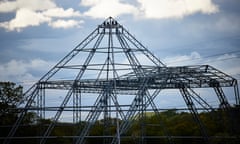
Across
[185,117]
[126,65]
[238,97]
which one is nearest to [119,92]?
[126,65]

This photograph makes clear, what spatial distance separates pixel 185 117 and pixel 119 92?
22545 millimetres

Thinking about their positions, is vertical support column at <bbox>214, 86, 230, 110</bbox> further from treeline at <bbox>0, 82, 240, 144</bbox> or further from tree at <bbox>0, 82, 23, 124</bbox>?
tree at <bbox>0, 82, 23, 124</bbox>

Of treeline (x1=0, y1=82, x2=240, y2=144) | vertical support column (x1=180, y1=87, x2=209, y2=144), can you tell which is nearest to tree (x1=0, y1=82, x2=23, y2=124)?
treeline (x1=0, y1=82, x2=240, y2=144)

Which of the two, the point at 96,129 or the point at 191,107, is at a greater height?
the point at 191,107

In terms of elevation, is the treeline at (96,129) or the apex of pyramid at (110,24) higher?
the apex of pyramid at (110,24)

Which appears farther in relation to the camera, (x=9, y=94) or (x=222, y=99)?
(x=9, y=94)

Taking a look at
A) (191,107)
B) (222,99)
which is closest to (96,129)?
(191,107)

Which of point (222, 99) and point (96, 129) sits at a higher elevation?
point (222, 99)

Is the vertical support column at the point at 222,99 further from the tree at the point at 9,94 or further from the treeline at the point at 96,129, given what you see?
the tree at the point at 9,94

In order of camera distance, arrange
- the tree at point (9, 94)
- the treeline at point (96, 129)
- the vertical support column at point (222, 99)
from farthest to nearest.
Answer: the tree at point (9, 94) → the treeline at point (96, 129) → the vertical support column at point (222, 99)

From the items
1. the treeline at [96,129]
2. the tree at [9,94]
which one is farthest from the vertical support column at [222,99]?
the tree at [9,94]

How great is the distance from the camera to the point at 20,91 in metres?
51.4

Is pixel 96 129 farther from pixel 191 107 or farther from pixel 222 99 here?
pixel 222 99

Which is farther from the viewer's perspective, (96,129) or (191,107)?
(96,129)
